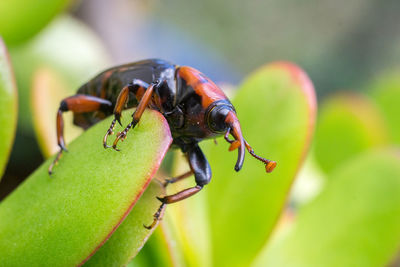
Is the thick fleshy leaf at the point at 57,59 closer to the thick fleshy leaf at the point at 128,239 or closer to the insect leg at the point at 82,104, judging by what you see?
the insect leg at the point at 82,104

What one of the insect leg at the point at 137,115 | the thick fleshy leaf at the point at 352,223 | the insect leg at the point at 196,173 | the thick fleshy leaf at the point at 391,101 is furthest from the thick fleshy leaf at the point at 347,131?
the insect leg at the point at 137,115

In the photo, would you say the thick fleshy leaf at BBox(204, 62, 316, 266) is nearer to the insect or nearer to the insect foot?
the insect

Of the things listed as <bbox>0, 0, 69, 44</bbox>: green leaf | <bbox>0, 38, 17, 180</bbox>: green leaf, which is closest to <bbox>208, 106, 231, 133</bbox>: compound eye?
<bbox>0, 38, 17, 180</bbox>: green leaf

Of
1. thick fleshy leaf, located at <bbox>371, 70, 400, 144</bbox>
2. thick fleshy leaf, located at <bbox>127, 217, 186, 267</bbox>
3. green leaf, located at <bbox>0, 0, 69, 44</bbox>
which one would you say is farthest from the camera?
thick fleshy leaf, located at <bbox>371, 70, 400, 144</bbox>

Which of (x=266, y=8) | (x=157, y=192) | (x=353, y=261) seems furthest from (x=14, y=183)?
(x=266, y=8)

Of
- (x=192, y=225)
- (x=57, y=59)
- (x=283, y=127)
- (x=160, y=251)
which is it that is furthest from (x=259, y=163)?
(x=57, y=59)

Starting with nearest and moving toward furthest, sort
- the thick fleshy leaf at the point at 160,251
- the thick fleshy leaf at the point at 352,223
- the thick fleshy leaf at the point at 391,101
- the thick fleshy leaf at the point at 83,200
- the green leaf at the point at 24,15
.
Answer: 1. the thick fleshy leaf at the point at 83,200
2. the thick fleshy leaf at the point at 160,251
3. the thick fleshy leaf at the point at 352,223
4. the green leaf at the point at 24,15
5. the thick fleshy leaf at the point at 391,101

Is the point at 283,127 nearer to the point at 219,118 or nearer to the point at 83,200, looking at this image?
the point at 219,118
